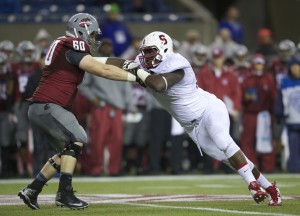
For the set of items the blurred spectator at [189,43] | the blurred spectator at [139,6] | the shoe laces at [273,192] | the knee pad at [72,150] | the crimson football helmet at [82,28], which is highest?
the blurred spectator at [139,6]

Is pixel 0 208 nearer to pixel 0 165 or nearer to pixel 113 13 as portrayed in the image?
pixel 0 165

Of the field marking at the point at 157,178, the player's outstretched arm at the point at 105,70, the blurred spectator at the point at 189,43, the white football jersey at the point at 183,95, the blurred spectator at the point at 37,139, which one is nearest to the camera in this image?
the player's outstretched arm at the point at 105,70

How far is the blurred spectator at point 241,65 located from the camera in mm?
15719

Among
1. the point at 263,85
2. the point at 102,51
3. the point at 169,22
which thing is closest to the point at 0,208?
the point at 102,51

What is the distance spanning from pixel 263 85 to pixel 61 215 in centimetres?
784

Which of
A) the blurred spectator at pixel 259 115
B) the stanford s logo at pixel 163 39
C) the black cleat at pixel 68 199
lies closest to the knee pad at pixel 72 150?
the black cleat at pixel 68 199

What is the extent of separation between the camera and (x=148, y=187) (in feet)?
39.4

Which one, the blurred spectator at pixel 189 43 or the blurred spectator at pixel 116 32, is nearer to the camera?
the blurred spectator at pixel 189 43

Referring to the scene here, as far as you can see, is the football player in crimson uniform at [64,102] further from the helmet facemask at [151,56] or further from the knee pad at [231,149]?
the knee pad at [231,149]

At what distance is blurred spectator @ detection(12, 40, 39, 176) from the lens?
14586 millimetres

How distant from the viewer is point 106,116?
1460cm

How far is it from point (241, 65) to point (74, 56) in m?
7.62

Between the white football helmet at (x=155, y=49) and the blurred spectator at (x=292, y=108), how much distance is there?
6.29m

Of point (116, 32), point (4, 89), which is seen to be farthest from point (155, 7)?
point (4, 89)
